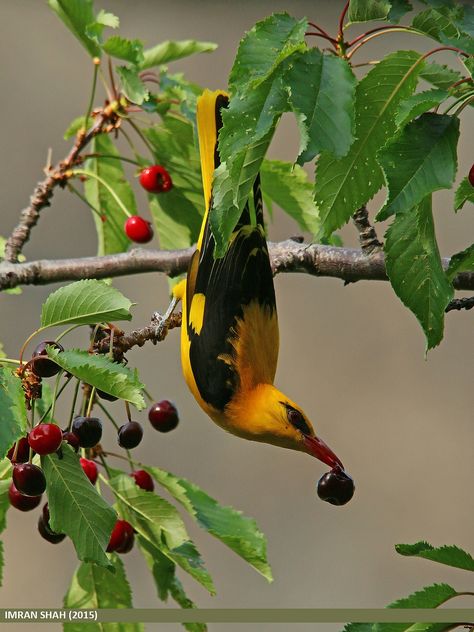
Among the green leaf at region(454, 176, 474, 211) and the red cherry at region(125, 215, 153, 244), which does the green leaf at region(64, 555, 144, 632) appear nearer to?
the red cherry at region(125, 215, 153, 244)

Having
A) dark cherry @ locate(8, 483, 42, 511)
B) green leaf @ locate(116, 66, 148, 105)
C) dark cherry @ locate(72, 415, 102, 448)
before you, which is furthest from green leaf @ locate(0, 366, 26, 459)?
green leaf @ locate(116, 66, 148, 105)

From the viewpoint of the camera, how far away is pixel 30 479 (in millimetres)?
1302

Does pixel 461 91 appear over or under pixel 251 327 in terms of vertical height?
over

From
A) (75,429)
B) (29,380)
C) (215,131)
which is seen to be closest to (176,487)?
(75,429)

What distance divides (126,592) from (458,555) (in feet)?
2.48

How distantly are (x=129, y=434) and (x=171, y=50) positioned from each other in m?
1.01

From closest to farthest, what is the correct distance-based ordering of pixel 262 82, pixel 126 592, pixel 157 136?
pixel 262 82 → pixel 126 592 → pixel 157 136

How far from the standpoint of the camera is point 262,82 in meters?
0.92

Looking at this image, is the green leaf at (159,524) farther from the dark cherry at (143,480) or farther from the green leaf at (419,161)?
the green leaf at (419,161)

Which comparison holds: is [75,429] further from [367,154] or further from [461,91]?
[461,91]

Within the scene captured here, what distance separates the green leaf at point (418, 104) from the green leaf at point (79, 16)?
1.14m

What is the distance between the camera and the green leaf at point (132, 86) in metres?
1.83

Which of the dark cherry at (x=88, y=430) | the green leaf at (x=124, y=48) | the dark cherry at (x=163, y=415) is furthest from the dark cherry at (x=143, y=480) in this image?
the green leaf at (x=124, y=48)

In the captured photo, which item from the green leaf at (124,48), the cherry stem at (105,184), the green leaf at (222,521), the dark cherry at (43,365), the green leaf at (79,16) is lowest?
the green leaf at (222,521)
